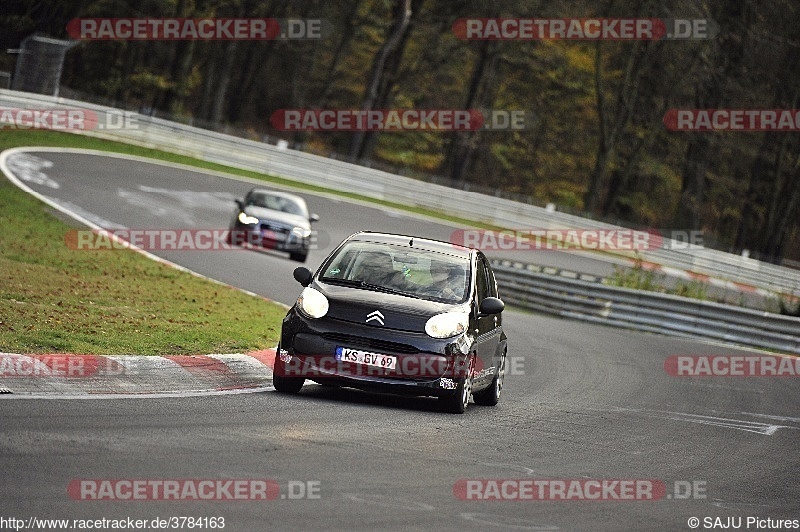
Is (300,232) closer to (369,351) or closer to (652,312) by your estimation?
(652,312)

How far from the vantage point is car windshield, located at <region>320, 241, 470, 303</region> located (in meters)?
11.4

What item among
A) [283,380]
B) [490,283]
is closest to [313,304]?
[283,380]

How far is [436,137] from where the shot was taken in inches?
2936

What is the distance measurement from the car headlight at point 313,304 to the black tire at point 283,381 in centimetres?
42

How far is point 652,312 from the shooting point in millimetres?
25344

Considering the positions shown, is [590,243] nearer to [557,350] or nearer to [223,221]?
[223,221]

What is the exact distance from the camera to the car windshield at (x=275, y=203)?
87.0 feet

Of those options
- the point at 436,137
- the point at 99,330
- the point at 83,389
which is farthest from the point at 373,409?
the point at 436,137

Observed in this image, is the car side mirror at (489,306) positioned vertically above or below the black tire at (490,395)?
above


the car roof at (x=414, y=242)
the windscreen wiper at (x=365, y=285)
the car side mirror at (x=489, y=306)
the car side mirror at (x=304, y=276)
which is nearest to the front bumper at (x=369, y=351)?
the windscreen wiper at (x=365, y=285)

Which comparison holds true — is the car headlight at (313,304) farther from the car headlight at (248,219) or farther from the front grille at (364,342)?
the car headlight at (248,219)

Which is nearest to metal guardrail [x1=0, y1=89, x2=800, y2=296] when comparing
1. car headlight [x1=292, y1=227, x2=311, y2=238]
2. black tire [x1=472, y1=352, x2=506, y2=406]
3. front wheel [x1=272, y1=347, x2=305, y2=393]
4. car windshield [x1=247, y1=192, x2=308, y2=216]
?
car windshield [x1=247, y1=192, x2=308, y2=216]

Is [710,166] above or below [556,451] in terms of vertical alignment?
above

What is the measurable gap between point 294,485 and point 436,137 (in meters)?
68.0
